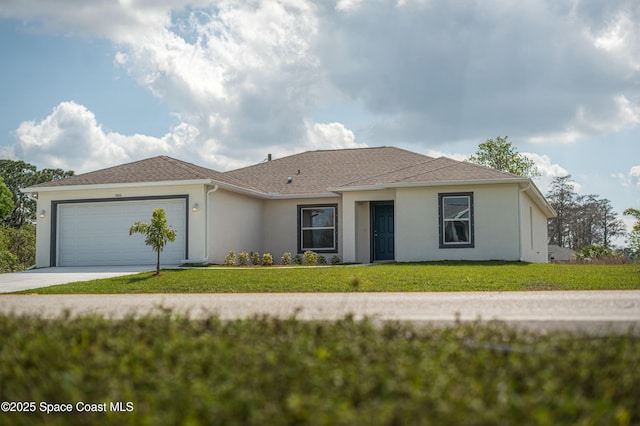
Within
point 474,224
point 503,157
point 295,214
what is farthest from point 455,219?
point 503,157

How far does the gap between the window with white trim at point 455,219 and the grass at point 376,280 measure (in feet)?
10.0

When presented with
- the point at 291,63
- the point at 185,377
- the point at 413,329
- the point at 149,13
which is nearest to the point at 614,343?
the point at 413,329

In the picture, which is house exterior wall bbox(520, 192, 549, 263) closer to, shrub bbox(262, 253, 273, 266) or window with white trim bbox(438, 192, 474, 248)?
window with white trim bbox(438, 192, 474, 248)

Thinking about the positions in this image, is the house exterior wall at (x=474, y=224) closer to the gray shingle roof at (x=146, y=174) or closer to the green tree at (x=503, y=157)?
the gray shingle roof at (x=146, y=174)

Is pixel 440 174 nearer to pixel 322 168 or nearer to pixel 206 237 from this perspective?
pixel 322 168

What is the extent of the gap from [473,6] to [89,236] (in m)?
13.2

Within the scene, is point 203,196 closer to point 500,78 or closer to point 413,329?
point 500,78

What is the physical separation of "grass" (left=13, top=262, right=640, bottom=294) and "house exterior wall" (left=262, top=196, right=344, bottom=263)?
697 cm

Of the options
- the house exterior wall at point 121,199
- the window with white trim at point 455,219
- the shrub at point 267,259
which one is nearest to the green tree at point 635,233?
the window with white trim at point 455,219

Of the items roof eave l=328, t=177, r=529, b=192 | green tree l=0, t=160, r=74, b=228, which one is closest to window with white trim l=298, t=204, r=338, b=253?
roof eave l=328, t=177, r=529, b=192

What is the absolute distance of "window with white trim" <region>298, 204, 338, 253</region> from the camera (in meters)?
23.1

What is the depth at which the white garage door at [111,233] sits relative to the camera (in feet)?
66.5

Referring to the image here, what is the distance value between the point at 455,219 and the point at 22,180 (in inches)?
1688

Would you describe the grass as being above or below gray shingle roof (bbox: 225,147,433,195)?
below
